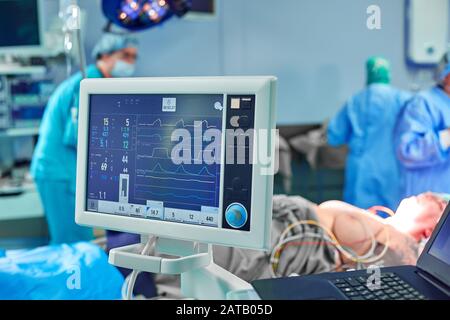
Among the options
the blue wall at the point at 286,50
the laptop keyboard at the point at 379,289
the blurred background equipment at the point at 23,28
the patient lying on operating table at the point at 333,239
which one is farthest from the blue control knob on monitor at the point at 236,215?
the blue wall at the point at 286,50

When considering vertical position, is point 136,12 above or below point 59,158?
above

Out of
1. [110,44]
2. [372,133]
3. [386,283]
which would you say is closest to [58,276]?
[386,283]

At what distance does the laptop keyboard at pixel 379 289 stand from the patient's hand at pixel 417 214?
367 millimetres

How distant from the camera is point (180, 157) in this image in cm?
75

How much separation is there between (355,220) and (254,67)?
2.03m

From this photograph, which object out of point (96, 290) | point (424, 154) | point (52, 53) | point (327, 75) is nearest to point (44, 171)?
point (52, 53)

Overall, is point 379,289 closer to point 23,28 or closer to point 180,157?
point 180,157

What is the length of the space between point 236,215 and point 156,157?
152mm

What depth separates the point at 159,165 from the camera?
765 millimetres

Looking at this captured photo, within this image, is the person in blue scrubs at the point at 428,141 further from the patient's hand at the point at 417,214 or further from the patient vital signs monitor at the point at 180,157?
the patient vital signs monitor at the point at 180,157

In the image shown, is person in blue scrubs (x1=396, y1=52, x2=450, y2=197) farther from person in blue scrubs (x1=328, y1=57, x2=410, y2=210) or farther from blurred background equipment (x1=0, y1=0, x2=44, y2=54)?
blurred background equipment (x1=0, y1=0, x2=44, y2=54)

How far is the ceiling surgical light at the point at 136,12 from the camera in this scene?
4.93ft

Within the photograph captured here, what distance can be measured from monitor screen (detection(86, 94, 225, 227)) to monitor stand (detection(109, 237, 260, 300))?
2.4 inches
